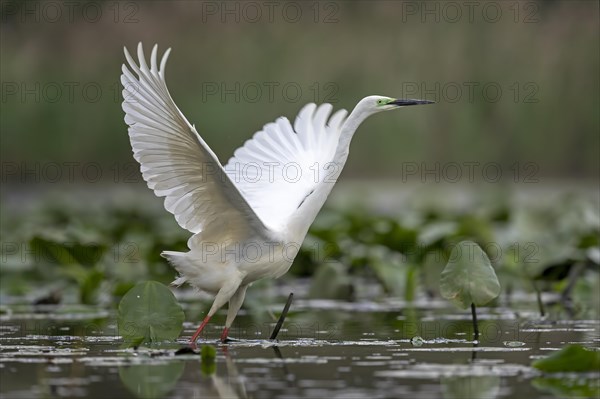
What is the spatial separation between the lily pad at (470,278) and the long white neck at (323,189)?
842mm

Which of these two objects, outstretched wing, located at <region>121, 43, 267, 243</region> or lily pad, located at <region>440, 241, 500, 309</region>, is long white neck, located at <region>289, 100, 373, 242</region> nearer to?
outstretched wing, located at <region>121, 43, 267, 243</region>

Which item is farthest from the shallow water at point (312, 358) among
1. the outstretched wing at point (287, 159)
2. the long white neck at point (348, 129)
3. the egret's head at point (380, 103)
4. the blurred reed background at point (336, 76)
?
the blurred reed background at point (336, 76)

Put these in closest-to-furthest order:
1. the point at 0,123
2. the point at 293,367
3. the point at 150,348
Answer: the point at 293,367
the point at 150,348
the point at 0,123

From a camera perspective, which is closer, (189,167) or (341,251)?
(189,167)

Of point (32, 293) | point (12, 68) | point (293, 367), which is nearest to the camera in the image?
point (293, 367)

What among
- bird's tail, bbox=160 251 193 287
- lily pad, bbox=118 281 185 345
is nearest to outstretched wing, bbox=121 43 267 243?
bird's tail, bbox=160 251 193 287

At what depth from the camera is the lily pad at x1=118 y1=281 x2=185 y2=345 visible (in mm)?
6199

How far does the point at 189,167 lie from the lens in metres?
6.38

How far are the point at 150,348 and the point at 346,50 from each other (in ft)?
54.8

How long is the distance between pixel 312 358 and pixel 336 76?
1600 centimetres

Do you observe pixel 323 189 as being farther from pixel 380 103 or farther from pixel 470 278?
pixel 470 278

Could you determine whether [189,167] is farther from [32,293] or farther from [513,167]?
[513,167]

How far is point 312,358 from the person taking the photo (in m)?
5.88

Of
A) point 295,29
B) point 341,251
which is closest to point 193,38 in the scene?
point 295,29
